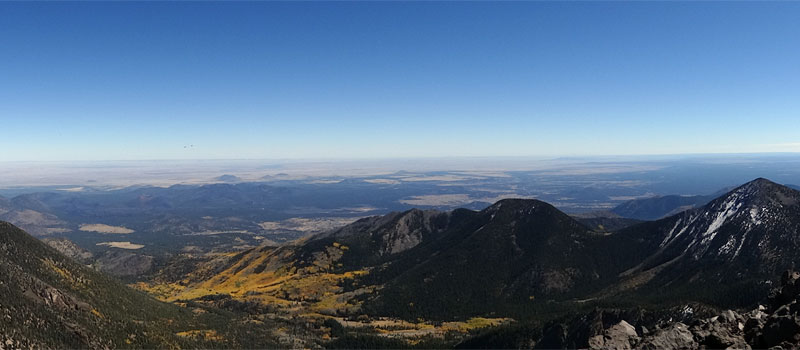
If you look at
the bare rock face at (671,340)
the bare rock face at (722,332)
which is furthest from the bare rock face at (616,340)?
the bare rock face at (722,332)

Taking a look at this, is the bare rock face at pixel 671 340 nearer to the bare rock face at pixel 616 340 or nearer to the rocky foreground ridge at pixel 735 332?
the rocky foreground ridge at pixel 735 332

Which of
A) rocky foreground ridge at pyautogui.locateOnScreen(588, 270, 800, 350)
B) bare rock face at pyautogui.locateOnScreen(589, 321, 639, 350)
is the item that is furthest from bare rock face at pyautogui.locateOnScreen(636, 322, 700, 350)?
bare rock face at pyautogui.locateOnScreen(589, 321, 639, 350)

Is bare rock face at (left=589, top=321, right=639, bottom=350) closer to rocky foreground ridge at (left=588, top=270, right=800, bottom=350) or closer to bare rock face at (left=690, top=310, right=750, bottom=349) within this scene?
rocky foreground ridge at (left=588, top=270, right=800, bottom=350)

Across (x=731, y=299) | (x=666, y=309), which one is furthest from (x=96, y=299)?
(x=731, y=299)

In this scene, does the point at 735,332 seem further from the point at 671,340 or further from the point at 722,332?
the point at 671,340

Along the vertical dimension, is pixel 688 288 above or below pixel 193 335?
above

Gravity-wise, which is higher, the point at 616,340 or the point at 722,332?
the point at 722,332

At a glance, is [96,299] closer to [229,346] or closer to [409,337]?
[229,346]

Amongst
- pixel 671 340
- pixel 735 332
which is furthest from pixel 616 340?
pixel 735 332

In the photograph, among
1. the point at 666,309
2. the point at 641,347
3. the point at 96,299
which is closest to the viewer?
the point at 641,347

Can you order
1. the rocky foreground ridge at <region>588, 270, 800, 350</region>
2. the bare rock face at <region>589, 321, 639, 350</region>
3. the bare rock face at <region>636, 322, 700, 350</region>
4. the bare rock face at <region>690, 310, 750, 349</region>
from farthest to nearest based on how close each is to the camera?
the bare rock face at <region>589, 321, 639, 350</region> → the bare rock face at <region>636, 322, 700, 350</region> → the bare rock face at <region>690, 310, 750, 349</region> → the rocky foreground ridge at <region>588, 270, 800, 350</region>

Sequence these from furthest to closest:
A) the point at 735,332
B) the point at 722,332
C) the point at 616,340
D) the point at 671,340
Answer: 1. the point at 616,340
2. the point at 671,340
3. the point at 735,332
4. the point at 722,332
